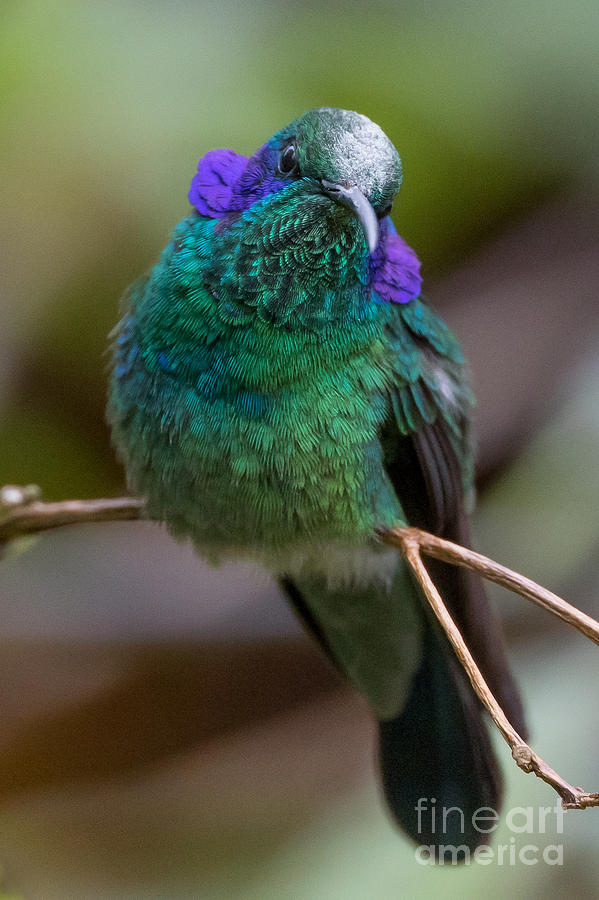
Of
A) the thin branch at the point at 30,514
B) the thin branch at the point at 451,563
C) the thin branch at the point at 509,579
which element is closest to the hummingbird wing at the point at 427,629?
the thin branch at the point at 451,563

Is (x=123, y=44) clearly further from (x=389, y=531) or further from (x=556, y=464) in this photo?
(x=556, y=464)

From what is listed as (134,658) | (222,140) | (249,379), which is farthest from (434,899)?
→ (222,140)

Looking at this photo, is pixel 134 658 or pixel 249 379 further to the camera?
pixel 134 658

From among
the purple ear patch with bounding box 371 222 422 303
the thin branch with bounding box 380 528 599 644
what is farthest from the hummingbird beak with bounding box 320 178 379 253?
the thin branch with bounding box 380 528 599 644

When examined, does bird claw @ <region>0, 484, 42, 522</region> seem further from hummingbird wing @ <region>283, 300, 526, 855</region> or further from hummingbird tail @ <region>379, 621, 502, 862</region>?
hummingbird tail @ <region>379, 621, 502, 862</region>

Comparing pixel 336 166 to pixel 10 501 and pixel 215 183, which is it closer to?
pixel 215 183

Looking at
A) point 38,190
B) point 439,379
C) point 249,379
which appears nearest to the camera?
point 249,379

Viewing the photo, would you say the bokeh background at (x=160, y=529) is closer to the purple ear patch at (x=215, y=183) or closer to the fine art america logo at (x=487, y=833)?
the fine art america logo at (x=487, y=833)
